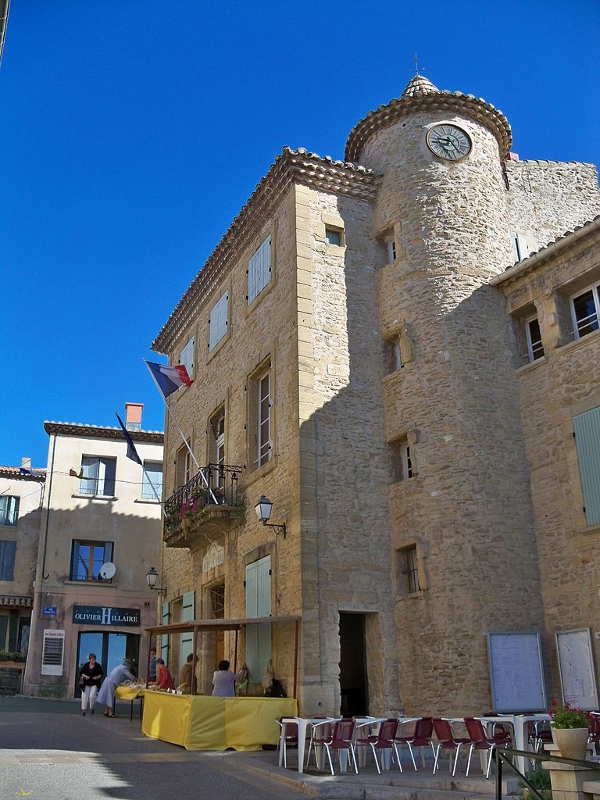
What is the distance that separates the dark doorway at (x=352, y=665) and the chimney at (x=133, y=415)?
616 inches

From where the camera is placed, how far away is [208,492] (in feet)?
54.4

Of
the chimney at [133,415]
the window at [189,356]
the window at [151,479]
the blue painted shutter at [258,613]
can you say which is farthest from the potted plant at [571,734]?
the chimney at [133,415]

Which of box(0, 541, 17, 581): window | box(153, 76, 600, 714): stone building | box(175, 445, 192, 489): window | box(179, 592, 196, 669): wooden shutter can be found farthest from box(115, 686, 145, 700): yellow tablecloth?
box(0, 541, 17, 581): window

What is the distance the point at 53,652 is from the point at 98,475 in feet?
18.9

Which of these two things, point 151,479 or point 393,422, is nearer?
point 393,422

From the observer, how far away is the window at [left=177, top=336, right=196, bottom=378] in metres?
21.4

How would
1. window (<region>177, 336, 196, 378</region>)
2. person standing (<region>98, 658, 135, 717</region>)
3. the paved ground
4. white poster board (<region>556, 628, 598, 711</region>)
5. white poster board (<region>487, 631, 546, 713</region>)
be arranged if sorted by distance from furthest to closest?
1. window (<region>177, 336, 196, 378</region>)
2. person standing (<region>98, 658, 135, 717</region>)
3. white poster board (<region>487, 631, 546, 713</region>)
4. white poster board (<region>556, 628, 598, 711</region>)
5. the paved ground

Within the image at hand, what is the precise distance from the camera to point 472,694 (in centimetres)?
1253

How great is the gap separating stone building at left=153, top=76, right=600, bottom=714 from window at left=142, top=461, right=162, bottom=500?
33.2ft

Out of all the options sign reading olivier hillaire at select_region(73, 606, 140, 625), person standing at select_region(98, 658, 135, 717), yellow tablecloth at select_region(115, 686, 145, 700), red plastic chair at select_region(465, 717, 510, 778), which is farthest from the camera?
sign reading olivier hillaire at select_region(73, 606, 140, 625)

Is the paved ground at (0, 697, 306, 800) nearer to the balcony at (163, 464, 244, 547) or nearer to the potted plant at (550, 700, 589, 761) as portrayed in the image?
the potted plant at (550, 700, 589, 761)

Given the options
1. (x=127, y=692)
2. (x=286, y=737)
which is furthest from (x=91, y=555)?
(x=286, y=737)

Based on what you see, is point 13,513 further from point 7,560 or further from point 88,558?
point 88,558

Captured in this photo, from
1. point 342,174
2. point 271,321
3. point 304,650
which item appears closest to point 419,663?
point 304,650
